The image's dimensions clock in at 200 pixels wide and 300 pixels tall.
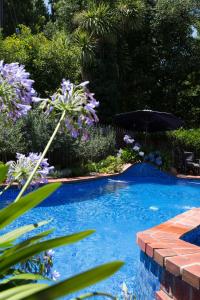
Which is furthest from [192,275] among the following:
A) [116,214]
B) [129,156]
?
[129,156]

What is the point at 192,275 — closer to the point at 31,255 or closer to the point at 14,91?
the point at 14,91

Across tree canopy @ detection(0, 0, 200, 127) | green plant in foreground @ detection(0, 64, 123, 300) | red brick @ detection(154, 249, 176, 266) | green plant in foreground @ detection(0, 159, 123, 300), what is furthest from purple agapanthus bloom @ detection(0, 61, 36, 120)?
tree canopy @ detection(0, 0, 200, 127)

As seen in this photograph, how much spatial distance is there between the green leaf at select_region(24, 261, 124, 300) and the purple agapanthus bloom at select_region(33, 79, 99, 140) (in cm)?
92

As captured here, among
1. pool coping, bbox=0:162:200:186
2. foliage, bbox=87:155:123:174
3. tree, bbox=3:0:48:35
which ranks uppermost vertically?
tree, bbox=3:0:48:35

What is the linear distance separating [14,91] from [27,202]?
31.4 inches

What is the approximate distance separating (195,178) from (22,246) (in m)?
13.1

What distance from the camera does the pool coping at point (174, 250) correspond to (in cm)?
283

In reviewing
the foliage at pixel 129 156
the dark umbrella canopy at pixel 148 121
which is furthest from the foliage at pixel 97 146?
the dark umbrella canopy at pixel 148 121

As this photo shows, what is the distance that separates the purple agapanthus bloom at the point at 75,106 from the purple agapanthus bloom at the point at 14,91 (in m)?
0.08

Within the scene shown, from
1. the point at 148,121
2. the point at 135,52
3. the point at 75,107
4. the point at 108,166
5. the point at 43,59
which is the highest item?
the point at 135,52

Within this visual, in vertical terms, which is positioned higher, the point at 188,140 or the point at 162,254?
the point at 188,140

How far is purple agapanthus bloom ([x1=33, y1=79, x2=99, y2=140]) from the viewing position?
1.51 m

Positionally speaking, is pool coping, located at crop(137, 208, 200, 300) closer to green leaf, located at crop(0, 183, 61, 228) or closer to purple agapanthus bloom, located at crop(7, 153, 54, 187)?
purple agapanthus bloom, located at crop(7, 153, 54, 187)

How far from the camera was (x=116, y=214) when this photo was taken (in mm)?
8945
